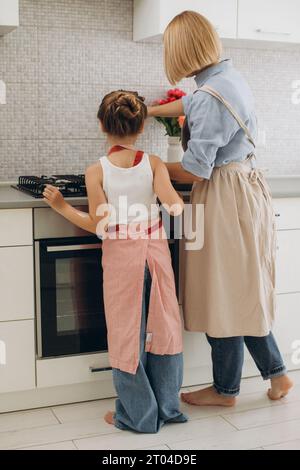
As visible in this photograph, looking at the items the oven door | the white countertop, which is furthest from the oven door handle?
the white countertop

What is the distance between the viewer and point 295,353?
3076 millimetres

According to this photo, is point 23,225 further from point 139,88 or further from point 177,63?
point 139,88

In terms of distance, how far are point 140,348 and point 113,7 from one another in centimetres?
151

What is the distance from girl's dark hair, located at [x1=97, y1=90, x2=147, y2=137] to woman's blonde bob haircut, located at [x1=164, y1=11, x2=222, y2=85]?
0.69 ft

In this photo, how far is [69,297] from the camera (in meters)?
2.63

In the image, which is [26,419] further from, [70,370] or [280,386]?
[280,386]

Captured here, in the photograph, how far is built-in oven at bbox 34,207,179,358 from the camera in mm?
2549

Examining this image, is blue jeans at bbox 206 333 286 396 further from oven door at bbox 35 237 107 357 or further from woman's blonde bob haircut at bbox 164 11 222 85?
woman's blonde bob haircut at bbox 164 11 222 85

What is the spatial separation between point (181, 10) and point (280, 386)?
1519 millimetres

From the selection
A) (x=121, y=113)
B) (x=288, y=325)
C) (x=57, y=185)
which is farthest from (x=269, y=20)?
(x=288, y=325)

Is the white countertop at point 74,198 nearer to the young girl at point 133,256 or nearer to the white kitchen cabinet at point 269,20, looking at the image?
the young girl at point 133,256
